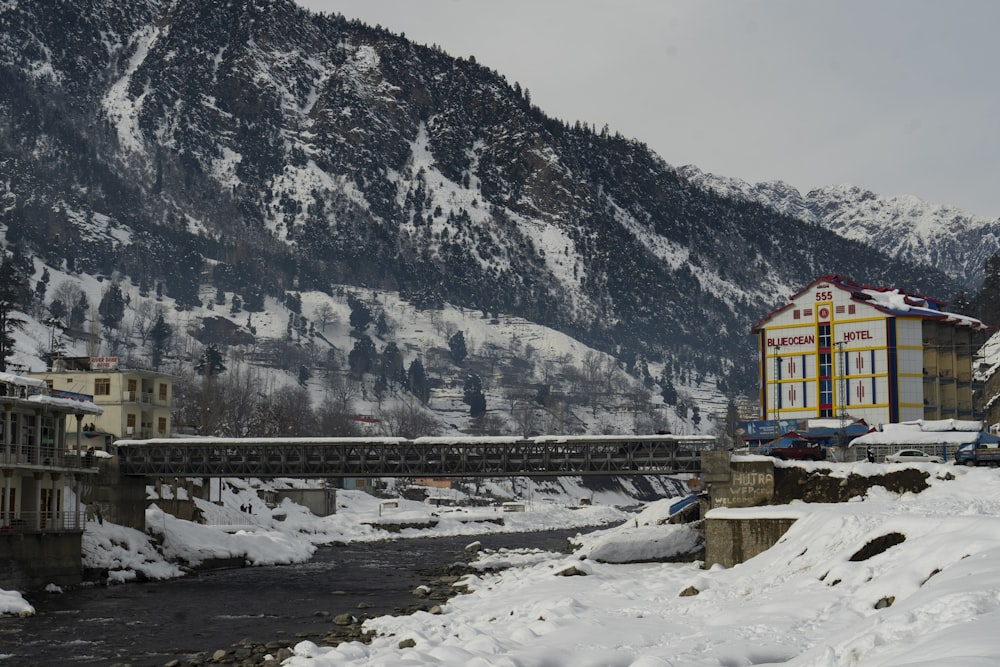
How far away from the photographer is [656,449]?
8319 cm

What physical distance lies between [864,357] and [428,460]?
41135mm

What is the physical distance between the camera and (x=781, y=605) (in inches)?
1471

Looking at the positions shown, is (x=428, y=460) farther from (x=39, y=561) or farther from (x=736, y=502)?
(x=39, y=561)

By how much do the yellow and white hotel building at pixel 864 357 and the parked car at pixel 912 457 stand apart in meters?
30.2

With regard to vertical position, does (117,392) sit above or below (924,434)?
above

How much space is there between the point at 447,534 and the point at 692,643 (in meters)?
108

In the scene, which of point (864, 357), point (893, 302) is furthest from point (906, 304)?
point (864, 357)

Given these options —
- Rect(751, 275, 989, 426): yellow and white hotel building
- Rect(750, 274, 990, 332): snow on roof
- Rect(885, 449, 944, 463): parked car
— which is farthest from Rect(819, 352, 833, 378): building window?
Rect(885, 449, 944, 463): parked car

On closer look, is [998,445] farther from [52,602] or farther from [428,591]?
[52,602]

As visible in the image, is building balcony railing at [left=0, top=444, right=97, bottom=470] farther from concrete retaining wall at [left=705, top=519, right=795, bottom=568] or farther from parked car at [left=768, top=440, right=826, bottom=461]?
parked car at [left=768, top=440, right=826, bottom=461]

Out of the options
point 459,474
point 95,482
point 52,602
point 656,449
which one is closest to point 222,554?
point 95,482

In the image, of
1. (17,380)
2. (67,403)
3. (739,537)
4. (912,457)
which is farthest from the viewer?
(67,403)

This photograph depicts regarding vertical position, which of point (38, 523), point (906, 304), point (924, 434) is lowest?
point (38, 523)

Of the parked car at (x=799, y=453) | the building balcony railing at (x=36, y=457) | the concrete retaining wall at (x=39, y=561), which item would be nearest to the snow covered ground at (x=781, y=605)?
the parked car at (x=799, y=453)
